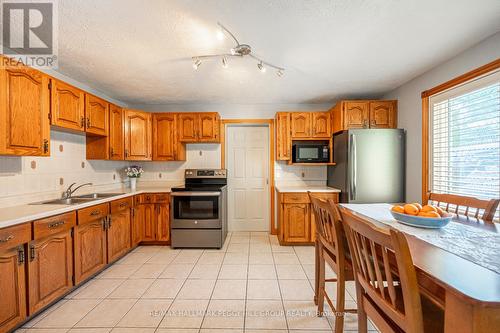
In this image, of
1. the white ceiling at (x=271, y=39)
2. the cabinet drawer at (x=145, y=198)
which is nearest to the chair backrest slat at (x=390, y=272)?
the white ceiling at (x=271, y=39)

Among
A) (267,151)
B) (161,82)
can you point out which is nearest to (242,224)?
(267,151)

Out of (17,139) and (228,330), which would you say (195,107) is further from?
(228,330)

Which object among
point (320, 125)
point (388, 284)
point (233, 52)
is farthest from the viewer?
point (320, 125)

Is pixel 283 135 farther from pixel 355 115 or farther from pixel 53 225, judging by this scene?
pixel 53 225

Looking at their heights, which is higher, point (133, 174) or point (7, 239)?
point (133, 174)

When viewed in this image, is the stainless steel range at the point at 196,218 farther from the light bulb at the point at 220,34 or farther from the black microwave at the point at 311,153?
the light bulb at the point at 220,34

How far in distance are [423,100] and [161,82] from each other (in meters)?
3.37

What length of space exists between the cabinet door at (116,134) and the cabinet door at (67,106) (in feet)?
1.67

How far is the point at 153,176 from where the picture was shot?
3846 mm

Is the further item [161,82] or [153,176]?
[153,176]

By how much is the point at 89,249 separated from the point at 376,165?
3611 millimetres

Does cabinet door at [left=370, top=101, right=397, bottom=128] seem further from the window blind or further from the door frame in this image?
the door frame

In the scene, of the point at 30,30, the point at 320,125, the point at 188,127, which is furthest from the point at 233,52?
the point at 320,125

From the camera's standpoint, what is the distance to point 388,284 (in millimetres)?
866
